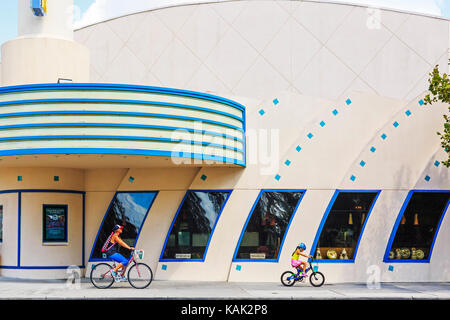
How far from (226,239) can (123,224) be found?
3417mm

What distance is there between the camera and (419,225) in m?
19.0

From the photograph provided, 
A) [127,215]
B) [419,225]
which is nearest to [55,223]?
[127,215]

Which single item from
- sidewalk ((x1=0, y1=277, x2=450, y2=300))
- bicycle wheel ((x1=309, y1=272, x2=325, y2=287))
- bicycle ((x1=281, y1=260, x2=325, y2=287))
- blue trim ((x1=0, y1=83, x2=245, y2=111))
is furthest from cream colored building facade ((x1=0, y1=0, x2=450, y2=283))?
blue trim ((x1=0, y1=83, x2=245, y2=111))

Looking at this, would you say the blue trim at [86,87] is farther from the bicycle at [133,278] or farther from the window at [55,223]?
the window at [55,223]

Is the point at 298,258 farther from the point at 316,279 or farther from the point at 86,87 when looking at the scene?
the point at 86,87

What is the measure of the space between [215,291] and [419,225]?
7.45 metres

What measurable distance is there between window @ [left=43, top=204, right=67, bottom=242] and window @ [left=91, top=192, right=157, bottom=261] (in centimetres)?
115

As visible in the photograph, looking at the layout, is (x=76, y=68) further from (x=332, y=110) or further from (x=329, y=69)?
(x=329, y=69)

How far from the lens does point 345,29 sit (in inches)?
926

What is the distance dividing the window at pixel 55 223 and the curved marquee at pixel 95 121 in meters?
3.70

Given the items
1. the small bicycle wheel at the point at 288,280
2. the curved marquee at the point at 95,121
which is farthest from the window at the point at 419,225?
the curved marquee at the point at 95,121

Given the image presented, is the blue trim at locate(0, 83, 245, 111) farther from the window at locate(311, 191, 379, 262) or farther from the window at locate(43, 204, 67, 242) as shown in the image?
the window at locate(311, 191, 379, 262)

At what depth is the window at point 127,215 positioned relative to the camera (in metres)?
19.3
